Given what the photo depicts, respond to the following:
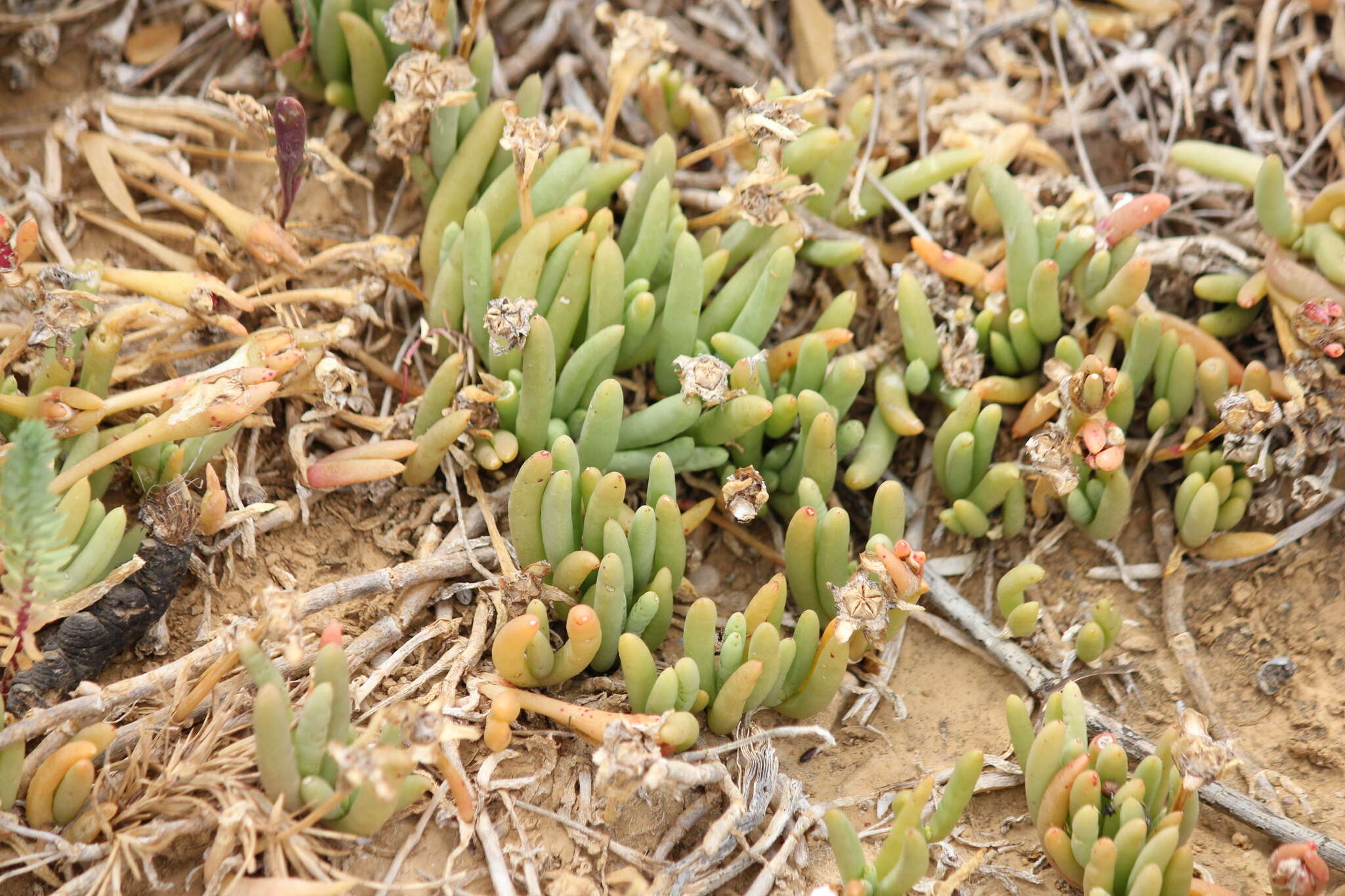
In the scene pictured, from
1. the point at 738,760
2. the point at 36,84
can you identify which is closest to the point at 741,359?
the point at 738,760

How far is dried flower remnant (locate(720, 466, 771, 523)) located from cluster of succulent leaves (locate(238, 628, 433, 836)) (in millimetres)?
805

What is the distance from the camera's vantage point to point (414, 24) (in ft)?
7.89

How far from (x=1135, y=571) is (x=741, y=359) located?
3.41 ft

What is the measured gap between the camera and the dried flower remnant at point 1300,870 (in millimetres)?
1750

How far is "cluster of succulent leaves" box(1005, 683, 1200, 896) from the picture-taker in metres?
1.74

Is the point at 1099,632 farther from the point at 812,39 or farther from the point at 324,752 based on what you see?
the point at 812,39

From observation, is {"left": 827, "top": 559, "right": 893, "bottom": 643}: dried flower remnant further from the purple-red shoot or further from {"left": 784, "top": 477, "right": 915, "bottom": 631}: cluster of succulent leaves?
the purple-red shoot

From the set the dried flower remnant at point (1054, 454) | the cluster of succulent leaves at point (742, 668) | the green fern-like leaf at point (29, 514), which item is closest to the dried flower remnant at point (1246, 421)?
the dried flower remnant at point (1054, 454)

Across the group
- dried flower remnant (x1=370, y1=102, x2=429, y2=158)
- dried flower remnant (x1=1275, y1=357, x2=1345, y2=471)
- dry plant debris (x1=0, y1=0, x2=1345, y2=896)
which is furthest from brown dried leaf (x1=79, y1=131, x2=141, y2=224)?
dried flower remnant (x1=1275, y1=357, x2=1345, y2=471)

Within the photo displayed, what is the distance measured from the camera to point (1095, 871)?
68.8 inches

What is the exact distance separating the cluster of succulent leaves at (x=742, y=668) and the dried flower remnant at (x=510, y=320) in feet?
2.14

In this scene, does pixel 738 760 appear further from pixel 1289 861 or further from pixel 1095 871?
pixel 1289 861

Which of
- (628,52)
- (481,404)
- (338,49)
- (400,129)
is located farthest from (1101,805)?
(338,49)

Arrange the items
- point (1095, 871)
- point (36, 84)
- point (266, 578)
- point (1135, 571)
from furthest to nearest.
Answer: point (36, 84) → point (1135, 571) → point (266, 578) → point (1095, 871)
